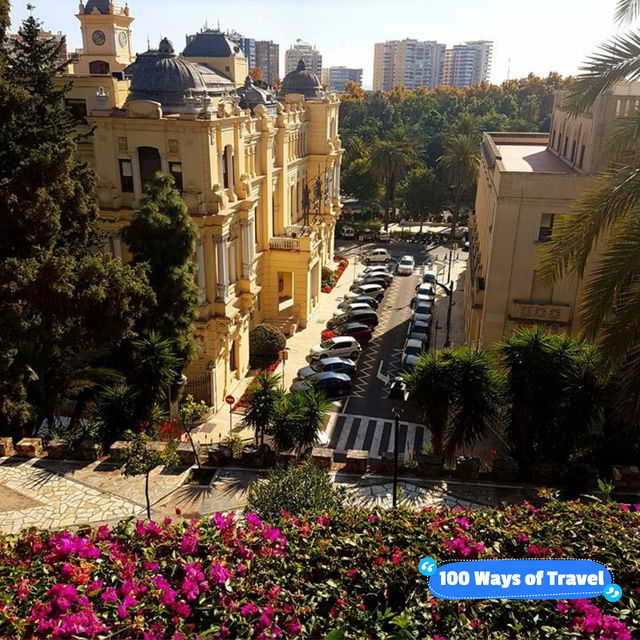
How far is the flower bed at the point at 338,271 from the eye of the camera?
47.5 m

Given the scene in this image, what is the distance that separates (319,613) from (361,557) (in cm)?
116

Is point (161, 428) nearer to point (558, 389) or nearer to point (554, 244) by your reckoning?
point (558, 389)

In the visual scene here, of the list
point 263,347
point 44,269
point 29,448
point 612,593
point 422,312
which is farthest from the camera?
point 422,312

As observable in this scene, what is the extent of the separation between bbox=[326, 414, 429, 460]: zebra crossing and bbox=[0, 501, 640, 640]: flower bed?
48.6 ft

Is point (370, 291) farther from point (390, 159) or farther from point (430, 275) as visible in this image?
point (390, 159)

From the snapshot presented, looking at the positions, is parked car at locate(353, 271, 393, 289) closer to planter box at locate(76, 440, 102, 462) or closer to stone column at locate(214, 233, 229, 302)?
stone column at locate(214, 233, 229, 302)

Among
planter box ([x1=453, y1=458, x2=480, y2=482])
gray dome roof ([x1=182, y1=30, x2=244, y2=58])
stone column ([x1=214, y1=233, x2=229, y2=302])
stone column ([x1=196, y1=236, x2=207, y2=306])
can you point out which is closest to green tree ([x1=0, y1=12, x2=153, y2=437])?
stone column ([x1=196, y1=236, x2=207, y2=306])

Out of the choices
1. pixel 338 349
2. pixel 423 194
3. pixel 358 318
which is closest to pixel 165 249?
pixel 338 349

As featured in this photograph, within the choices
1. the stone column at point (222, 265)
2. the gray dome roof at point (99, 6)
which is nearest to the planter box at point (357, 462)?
the stone column at point (222, 265)

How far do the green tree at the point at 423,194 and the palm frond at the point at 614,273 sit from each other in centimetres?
5318

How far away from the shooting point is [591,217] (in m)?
11.7

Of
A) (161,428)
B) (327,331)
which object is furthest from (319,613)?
(327,331)

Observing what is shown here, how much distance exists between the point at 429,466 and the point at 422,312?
79.8 feet

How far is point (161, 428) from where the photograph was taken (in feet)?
67.1
